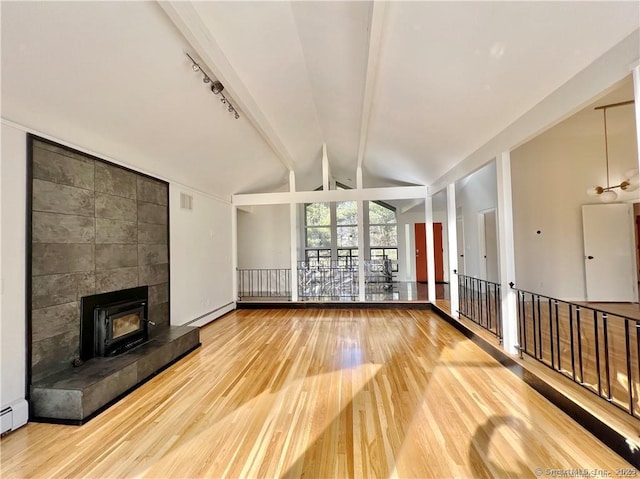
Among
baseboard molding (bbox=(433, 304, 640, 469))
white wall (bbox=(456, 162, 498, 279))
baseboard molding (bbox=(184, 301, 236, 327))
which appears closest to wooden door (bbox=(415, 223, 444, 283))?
white wall (bbox=(456, 162, 498, 279))

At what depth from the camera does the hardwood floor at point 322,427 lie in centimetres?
164

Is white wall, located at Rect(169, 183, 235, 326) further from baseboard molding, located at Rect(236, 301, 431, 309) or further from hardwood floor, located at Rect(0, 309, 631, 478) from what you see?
hardwood floor, located at Rect(0, 309, 631, 478)

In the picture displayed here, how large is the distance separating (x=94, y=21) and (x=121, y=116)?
1008 millimetres

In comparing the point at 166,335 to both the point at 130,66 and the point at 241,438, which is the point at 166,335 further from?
the point at 130,66

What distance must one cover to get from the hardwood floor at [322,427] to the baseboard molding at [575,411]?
0.05m

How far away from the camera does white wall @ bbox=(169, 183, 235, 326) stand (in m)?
4.31

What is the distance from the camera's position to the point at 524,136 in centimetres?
268

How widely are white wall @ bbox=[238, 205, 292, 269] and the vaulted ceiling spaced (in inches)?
169

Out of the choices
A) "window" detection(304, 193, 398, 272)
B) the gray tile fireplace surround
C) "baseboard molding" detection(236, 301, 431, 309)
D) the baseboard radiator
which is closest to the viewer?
the baseboard radiator

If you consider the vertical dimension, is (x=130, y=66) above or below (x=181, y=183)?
above

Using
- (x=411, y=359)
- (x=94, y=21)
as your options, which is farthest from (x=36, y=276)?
(x=411, y=359)

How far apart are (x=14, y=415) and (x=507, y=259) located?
15.3ft

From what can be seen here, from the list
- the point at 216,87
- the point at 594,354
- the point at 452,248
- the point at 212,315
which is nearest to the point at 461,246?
the point at 452,248

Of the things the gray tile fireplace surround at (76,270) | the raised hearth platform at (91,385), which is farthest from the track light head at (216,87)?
the raised hearth platform at (91,385)
